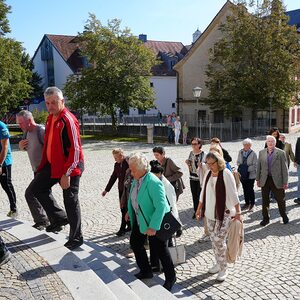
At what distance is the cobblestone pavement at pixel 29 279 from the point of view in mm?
4098

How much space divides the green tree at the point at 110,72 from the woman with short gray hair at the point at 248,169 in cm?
2322

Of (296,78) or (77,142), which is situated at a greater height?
(296,78)

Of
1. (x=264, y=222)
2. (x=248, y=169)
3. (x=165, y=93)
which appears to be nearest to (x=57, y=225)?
(x=264, y=222)

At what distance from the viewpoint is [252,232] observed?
7801 millimetres

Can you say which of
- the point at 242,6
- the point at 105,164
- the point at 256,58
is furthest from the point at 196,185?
the point at 242,6

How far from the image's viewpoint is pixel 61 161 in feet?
17.1

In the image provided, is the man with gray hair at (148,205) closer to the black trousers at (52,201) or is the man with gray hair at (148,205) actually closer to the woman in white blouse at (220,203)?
the black trousers at (52,201)

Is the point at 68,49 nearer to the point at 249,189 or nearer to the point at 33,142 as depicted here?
the point at 249,189

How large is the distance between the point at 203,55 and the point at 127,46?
9.91 meters

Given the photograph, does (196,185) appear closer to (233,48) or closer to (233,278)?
(233,278)

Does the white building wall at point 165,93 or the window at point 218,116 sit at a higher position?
the white building wall at point 165,93

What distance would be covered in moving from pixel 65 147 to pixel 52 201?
92 cm

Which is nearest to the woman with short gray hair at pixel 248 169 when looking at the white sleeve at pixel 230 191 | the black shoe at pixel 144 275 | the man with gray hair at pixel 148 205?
the white sleeve at pixel 230 191

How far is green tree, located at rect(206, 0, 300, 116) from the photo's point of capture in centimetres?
2916
